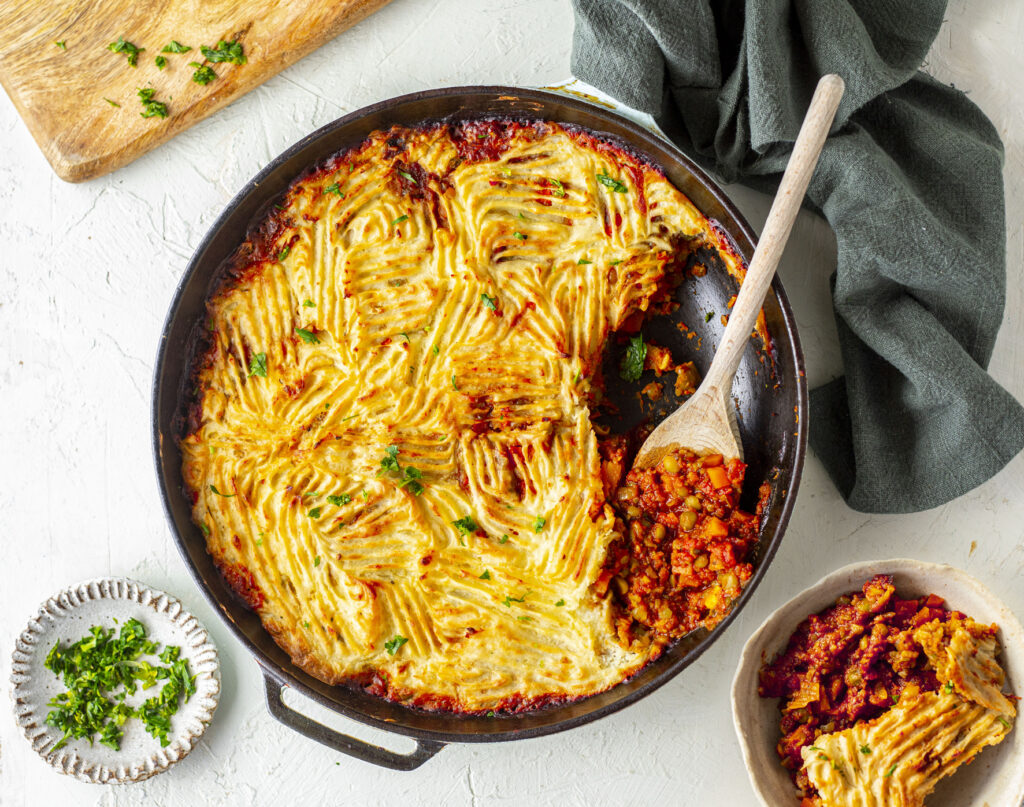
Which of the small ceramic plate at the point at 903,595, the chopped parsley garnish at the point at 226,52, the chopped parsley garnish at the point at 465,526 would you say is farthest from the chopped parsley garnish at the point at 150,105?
the small ceramic plate at the point at 903,595

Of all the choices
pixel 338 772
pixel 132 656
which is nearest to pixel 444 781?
pixel 338 772

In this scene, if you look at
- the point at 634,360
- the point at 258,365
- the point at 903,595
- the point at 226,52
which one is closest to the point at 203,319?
the point at 258,365

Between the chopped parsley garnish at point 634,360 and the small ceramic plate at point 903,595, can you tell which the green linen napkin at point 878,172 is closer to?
the small ceramic plate at point 903,595

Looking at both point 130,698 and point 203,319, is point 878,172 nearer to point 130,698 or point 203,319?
point 203,319

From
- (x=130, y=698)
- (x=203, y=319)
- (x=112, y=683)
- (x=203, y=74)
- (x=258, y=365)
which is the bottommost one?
(x=130, y=698)

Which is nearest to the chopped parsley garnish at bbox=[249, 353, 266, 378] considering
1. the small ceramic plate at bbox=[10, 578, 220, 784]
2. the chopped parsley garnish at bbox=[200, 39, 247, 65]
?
the small ceramic plate at bbox=[10, 578, 220, 784]

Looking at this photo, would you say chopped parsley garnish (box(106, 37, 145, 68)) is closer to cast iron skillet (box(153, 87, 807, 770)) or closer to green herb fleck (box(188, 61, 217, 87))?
green herb fleck (box(188, 61, 217, 87))
